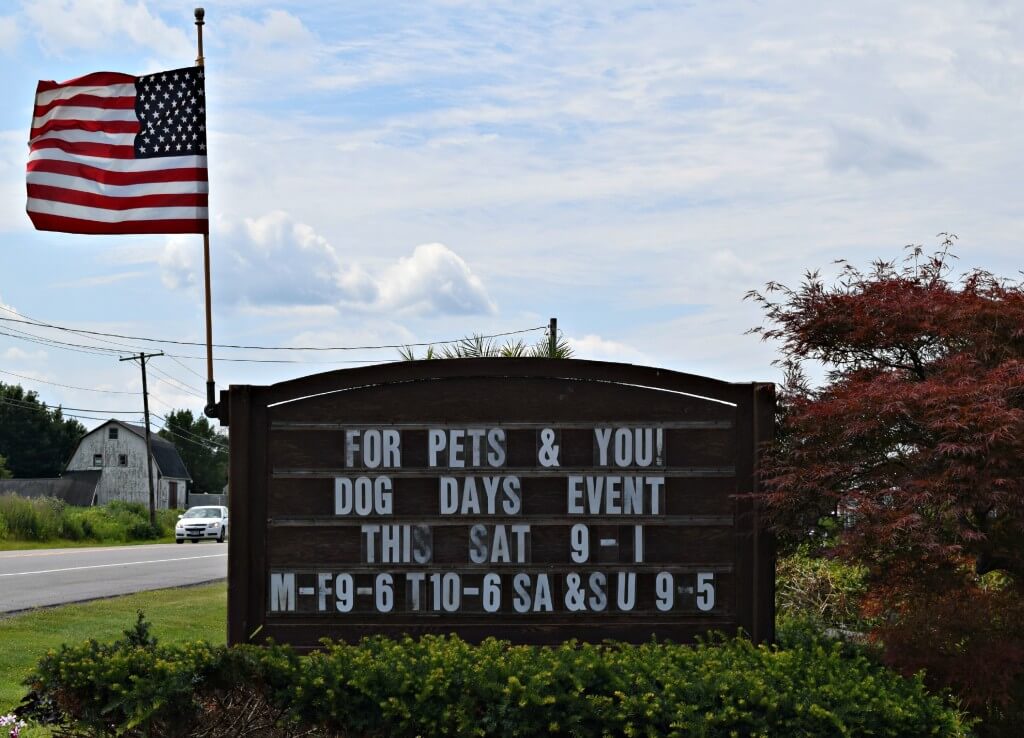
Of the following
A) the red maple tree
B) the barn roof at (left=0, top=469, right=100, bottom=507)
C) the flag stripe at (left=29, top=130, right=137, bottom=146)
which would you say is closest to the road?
the flag stripe at (left=29, top=130, right=137, bottom=146)

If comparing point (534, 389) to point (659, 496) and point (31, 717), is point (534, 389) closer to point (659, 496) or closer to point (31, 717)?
point (659, 496)

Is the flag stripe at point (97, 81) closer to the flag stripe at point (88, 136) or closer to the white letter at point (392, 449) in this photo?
the flag stripe at point (88, 136)

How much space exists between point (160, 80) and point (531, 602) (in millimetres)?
5008

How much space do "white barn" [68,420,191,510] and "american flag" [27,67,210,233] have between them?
80203 mm

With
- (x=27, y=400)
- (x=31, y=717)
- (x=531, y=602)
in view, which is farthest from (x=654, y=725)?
(x=27, y=400)

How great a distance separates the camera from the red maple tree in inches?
251

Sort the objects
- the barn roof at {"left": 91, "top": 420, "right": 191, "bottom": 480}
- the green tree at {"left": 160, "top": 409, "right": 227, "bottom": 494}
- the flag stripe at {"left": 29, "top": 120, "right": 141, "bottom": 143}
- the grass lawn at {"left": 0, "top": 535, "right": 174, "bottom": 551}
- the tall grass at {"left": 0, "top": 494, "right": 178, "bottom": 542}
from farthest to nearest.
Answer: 1. the green tree at {"left": 160, "top": 409, "right": 227, "bottom": 494}
2. the barn roof at {"left": 91, "top": 420, "right": 191, "bottom": 480}
3. the tall grass at {"left": 0, "top": 494, "right": 178, "bottom": 542}
4. the grass lawn at {"left": 0, "top": 535, "right": 174, "bottom": 551}
5. the flag stripe at {"left": 29, "top": 120, "right": 141, "bottom": 143}

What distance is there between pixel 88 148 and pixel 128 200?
62cm

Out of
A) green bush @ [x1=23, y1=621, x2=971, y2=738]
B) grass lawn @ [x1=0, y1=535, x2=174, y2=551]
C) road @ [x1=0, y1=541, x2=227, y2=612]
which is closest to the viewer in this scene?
green bush @ [x1=23, y1=621, x2=971, y2=738]

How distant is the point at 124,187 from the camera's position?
8.88m

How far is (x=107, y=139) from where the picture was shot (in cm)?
908

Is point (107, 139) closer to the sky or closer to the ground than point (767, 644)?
closer to the sky

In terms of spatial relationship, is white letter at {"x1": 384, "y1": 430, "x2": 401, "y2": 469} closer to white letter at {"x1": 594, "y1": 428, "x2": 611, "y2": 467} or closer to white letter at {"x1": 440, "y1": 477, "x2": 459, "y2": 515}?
white letter at {"x1": 440, "y1": 477, "x2": 459, "y2": 515}

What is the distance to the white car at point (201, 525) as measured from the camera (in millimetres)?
47562
